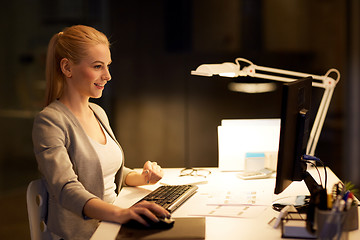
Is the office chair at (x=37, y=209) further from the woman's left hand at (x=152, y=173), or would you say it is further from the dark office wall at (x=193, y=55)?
the dark office wall at (x=193, y=55)

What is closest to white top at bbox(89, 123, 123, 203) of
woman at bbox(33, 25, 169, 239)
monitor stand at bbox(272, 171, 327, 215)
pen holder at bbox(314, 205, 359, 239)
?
woman at bbox(33, 25, 169, 239)

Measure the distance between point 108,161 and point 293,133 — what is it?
29.1 inches

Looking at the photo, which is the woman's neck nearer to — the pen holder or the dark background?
the pen holder

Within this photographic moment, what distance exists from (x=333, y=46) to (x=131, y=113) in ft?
5.30

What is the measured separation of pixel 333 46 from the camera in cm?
371

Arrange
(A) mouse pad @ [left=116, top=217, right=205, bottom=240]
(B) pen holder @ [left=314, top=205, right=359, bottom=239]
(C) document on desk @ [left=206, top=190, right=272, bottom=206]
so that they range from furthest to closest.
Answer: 1. (C) document on desk @ [left=206, top=190, right=272, bottom=206]
2. (A) mouse pad @ [left=116, top=217, right=205, bottom=240]
3. (B) pen holder @ [left=314, top=205, right=359, bottom=239]

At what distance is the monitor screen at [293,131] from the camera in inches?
58.2

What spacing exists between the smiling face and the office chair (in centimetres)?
38

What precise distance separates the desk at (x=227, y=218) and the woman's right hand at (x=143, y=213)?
4cm

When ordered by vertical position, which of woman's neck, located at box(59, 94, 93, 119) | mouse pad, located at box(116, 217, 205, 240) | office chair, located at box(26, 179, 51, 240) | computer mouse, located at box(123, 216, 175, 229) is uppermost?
woman's neck, located at box(59, 94, 93, 119)

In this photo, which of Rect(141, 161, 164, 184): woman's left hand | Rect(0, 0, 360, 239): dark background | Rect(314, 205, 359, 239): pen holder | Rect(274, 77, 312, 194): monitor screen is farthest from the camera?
Rect(0, 0, 360, 239): dark background

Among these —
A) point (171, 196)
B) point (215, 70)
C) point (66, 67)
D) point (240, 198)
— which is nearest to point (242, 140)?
point (215, 70)

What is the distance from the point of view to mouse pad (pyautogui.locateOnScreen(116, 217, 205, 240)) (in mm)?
1373

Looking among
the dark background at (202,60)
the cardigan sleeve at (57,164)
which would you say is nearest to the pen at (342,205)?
the cardigan sleeve at (57,164)
